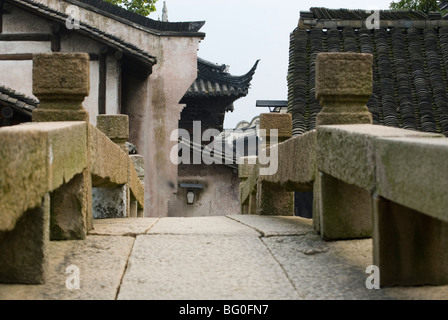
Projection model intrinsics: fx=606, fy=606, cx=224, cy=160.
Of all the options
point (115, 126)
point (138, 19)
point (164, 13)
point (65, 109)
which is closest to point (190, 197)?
point (138, 19)

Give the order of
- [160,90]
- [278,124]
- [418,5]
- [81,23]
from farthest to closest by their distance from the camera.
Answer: [418,5]
[160,90]
[81,23]
[278,124]

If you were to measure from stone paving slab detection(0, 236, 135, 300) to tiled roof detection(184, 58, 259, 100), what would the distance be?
40.4 feet

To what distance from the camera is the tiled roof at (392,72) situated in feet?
31.0

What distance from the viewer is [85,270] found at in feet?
10.5

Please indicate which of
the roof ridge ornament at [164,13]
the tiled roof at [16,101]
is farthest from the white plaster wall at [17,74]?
the roof ridge ornament at [164,13]

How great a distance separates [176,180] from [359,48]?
615cm

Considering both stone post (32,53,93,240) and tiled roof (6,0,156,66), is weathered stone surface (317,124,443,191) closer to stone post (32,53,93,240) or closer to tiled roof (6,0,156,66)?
stone post (32,53,93,240)

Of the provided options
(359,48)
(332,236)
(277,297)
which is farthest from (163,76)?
(277,297)

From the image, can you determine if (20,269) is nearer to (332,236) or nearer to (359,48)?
(332,236)

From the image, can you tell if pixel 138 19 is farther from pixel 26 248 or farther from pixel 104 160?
pixel 26 248

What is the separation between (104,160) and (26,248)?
2.41 metres

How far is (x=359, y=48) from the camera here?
434 inches

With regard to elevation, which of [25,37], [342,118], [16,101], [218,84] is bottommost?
[342,118]

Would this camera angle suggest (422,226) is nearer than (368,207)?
Yes
